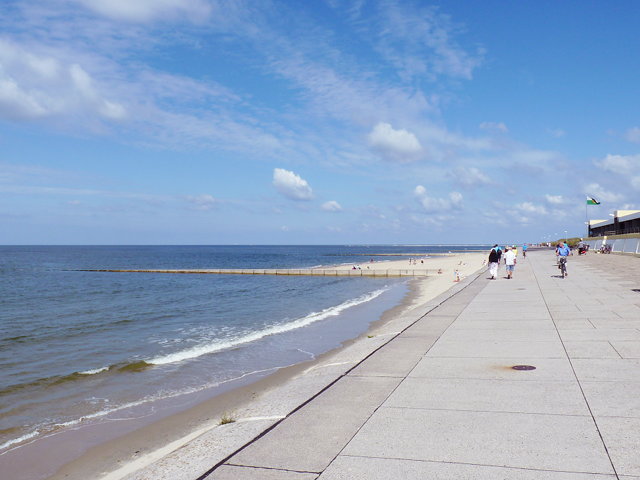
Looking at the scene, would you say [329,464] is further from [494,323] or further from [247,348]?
[247,348]

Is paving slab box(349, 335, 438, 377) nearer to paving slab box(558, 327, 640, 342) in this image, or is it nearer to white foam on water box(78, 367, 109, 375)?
paving slab box(558, 327, 640, 342)

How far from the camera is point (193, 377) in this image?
466 inches

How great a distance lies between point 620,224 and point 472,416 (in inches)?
3123

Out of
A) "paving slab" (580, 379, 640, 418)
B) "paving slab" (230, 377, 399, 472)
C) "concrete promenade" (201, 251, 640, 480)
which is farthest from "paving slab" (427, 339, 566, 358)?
"paving slab" (230, 377, 399, 472)

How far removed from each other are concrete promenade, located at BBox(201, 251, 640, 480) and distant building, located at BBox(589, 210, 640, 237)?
60169 millimetres

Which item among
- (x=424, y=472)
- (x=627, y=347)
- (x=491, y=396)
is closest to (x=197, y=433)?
(x=491, y=396)

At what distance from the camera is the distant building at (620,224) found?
63675mm

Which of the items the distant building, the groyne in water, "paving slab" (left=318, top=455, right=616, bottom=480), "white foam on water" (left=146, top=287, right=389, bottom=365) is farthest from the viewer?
the distant building

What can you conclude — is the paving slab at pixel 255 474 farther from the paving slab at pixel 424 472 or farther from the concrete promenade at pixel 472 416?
the paving slab at pixel 424 472

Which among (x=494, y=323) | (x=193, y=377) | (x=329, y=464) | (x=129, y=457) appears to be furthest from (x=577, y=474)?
(x=193, y=377)

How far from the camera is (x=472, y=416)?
5371 millimetres

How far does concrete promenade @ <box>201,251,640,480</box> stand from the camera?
4125mm

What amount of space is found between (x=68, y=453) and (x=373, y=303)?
21.0 m

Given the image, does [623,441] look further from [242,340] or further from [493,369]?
[242,340]
